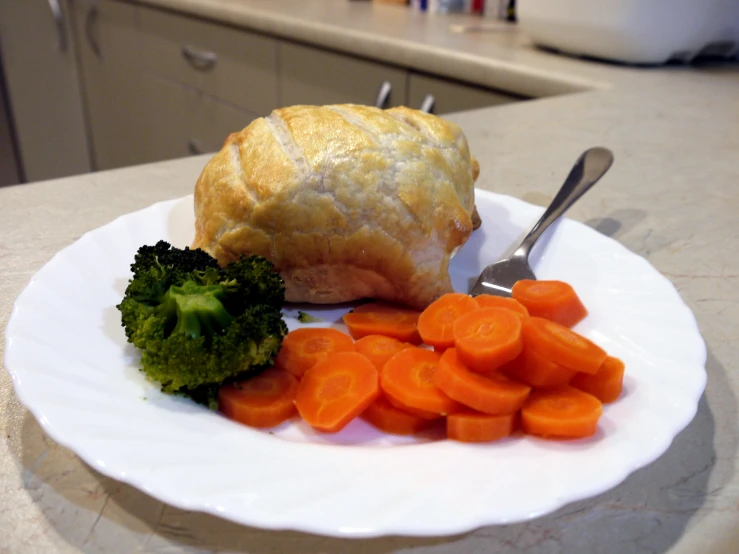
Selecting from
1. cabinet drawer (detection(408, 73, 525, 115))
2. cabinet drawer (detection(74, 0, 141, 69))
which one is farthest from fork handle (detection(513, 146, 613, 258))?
cabinet drawer (detection(74, 0, 141, 69))

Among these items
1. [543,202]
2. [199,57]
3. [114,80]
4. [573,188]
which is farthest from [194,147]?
[573,188]

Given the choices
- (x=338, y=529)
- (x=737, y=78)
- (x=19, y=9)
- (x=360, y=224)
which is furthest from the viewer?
(x=19, y=9)

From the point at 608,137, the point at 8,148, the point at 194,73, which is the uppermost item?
the point at 608,137

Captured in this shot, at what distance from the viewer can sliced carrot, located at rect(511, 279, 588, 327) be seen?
2.85 feet

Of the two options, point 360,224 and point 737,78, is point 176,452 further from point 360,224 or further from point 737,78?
point 737,78

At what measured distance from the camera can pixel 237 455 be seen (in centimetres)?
61

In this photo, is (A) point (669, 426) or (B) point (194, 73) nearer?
(A) point (669, 426)

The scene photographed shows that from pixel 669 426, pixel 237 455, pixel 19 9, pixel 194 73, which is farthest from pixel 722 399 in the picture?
pixel 19 9

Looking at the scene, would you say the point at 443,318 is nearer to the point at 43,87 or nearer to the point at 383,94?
the point at 383,94

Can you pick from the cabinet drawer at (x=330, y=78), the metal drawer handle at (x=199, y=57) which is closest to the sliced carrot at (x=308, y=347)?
the cabinet drawer at (x=330, y=78)

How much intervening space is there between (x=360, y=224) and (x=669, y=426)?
47cm

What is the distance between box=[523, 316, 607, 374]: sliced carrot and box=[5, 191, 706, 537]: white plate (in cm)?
5

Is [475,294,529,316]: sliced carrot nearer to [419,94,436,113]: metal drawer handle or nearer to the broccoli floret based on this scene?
the broccoli floret

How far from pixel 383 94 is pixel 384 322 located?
1.54 meters
